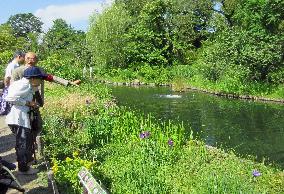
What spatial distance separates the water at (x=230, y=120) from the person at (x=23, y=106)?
8026 millimetres

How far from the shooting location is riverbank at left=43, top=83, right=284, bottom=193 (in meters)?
8.66

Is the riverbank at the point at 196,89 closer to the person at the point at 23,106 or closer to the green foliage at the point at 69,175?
the green foliage at the point at 69,175

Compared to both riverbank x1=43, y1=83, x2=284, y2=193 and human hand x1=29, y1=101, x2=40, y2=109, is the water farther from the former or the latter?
human hand x1=29, y1=101, x2=40, y2=109

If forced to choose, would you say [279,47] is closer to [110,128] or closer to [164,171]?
[110,128]

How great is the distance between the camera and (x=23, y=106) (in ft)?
27.6

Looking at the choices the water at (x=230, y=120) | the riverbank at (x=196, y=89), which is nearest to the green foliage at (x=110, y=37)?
the riverbank at (x=196, y=89)

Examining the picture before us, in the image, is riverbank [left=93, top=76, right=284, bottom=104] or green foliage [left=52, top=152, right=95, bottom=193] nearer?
green foliage [left=52, top=152, right=95, bottom=193]

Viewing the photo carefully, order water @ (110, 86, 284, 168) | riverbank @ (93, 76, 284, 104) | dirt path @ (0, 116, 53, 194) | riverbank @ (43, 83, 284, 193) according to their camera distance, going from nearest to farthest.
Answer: dirt path @ (0, 116, 53, 194) → riverbank @ (43, 83, 284, 193) → water @ (110, 86, 284, 168) → riverbank @ (93, 76, 284, 104)

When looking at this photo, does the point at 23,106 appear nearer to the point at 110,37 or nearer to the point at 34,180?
the point at 34,180

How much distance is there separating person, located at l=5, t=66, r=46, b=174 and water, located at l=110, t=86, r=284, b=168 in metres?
8.03

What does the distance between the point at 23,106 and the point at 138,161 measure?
3.05 m

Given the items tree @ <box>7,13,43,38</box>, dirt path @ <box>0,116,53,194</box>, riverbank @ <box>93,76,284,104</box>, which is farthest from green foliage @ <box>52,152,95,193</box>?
tree @ <box>7,13,43,38</box>

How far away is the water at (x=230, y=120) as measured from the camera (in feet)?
52.5

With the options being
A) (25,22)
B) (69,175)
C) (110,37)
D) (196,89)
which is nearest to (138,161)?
(69,175)
